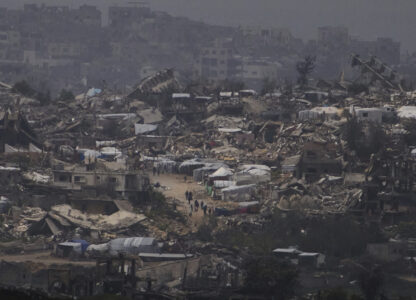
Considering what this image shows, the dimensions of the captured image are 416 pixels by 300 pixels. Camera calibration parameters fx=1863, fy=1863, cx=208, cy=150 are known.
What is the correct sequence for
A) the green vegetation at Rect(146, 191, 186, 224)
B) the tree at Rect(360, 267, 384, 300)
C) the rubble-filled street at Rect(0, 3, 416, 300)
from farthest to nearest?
the green vegetation at Rect(146, 191, 186, 224) → the rubble-filled street at Rect(0, 3, 416, 300) → the tree at Rect(360, 267, 384, 300)

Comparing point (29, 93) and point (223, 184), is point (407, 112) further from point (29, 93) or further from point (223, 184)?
point (29, 93)

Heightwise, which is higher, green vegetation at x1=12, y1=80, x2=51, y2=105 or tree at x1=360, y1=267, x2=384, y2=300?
tree at x1=360, y1=267, x2=384, y2=300

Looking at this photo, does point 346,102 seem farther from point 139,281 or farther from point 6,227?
point 139,281

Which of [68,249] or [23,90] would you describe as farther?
[23,90]

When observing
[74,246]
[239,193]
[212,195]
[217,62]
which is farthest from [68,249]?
[217,62]

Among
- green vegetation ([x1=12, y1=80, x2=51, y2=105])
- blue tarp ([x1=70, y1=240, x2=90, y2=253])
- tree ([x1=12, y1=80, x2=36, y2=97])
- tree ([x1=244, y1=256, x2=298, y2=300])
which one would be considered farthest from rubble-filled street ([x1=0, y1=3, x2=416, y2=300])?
tree ([x1=12, y1=80, x2=36, y2=97])

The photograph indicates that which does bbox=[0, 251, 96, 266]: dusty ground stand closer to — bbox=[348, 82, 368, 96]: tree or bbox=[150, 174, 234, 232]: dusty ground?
bbox=[150, 174, 234, 232]: dusty ground
